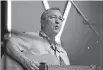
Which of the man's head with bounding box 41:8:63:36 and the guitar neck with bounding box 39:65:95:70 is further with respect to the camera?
the man's head with bounding box 41:8:63:36

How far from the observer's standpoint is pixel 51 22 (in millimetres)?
2582

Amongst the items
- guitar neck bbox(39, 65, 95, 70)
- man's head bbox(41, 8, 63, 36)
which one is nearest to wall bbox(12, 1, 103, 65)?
man's head bbox(41, 8, 63, 36)

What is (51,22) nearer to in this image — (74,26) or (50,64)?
(74,26)

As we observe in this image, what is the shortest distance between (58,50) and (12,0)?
0.47m

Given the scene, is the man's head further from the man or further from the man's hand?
the man's hand

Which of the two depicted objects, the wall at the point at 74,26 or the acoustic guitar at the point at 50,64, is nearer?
the acoustic guitar at the point at 50,64

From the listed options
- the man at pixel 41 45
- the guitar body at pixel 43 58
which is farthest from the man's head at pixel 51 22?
the guitar body at pixel 43 58

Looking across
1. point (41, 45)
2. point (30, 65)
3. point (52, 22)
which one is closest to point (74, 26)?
point (52, 22)

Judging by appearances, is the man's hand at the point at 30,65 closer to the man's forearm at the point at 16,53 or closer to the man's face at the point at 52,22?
the man's forearm at the point at 16,53

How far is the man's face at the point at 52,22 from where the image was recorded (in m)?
2.58

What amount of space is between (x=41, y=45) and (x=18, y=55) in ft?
0.59

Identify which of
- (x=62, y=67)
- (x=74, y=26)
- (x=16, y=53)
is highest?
(x=74, y=26)

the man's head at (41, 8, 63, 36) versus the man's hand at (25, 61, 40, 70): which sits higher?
the man's head at (41, 8, 63, 36)

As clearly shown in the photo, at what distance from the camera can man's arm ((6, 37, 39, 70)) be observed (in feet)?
8.10
